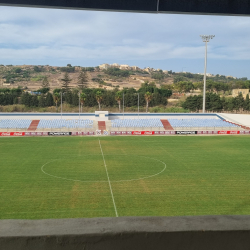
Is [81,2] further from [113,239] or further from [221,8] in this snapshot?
[113,239]

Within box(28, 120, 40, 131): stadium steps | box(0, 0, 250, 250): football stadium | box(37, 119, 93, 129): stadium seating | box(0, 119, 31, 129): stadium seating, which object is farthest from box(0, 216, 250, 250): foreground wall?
box(0, 119, 31, 129): stadium seating

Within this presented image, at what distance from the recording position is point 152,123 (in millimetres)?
52312

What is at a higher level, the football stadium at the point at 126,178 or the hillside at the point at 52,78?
the hillside at the point at 52,78

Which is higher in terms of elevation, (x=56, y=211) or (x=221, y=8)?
(x=221, y=8)

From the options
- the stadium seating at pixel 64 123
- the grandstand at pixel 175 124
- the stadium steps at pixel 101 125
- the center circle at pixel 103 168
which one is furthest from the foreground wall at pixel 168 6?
the stadium steps at pixel 101 125

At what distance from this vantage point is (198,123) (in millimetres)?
52562

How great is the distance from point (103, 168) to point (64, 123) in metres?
29.3

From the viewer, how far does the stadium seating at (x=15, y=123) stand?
48625 mm

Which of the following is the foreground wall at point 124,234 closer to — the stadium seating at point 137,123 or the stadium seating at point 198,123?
the stadium seating at point 137,123

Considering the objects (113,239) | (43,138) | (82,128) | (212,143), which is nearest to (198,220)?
(113,239)

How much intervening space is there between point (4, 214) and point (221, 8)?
41.6 ft

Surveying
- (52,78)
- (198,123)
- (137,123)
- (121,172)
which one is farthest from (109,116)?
(52,78)

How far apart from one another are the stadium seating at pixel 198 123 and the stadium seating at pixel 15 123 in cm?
2539

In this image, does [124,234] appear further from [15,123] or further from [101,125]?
[15,123]
